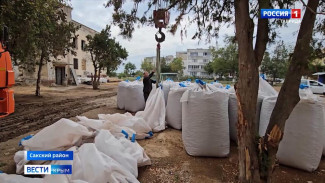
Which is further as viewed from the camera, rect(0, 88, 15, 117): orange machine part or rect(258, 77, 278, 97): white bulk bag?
rect(258, 77, 278, 97): white bulk bag

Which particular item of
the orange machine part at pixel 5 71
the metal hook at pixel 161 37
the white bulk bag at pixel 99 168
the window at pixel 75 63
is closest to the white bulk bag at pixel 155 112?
the metal hook at pixel 161 37

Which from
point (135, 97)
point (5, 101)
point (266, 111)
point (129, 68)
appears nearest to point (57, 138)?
point (5, 101)

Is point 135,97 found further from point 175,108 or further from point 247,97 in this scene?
point 247,97

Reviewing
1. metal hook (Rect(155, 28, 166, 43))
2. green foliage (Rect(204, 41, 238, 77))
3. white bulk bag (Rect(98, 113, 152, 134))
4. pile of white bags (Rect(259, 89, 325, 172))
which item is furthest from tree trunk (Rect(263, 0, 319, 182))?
green foliage (Rect(204, 41, 238, 77))

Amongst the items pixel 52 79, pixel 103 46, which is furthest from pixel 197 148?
pixel 52 79

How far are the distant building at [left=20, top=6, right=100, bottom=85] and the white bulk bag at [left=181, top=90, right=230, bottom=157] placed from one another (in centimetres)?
1243

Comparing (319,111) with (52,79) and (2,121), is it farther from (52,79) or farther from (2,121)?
(52,79)

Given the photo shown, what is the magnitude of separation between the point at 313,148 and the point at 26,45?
22.5 ft

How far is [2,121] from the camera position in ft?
16.2

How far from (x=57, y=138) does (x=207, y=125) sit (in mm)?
1826

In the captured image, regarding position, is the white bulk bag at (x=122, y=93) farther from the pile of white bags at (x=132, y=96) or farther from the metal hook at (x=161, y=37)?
the metal hook at (x=161, y=37)

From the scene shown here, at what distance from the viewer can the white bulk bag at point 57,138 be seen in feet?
7.31

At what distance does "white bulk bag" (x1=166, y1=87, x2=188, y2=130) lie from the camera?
13.0ft

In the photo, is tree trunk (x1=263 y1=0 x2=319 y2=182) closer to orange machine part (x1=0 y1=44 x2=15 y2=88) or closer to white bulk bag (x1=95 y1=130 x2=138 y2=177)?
white bulk bag (x1=95 y1=130 x2=138 y2=177)
